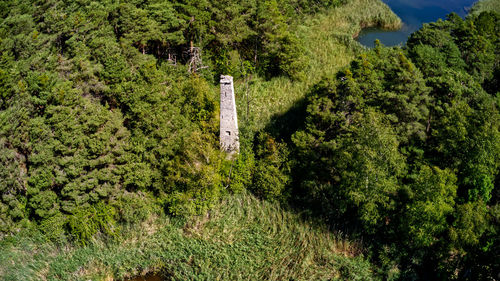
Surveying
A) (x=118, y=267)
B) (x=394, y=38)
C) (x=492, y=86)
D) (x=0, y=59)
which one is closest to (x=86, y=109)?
(x=118, y=267)

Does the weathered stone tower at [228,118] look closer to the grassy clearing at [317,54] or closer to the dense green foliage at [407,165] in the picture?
the grassy clearing at [317,54]

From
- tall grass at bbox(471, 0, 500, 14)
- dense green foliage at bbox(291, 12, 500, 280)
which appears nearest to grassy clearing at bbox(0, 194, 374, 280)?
dense green foliage at bbox(291, 12, 500, 280)

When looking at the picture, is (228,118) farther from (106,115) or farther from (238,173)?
(106,115)

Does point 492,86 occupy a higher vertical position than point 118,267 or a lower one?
higher

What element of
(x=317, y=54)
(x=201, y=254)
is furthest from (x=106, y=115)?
(x=317, y=54)

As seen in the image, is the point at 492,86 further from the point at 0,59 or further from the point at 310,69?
the point at 0,59

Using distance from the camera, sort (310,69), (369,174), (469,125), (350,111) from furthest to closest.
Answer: (310,69), (350,111), (469,125), (369,174)

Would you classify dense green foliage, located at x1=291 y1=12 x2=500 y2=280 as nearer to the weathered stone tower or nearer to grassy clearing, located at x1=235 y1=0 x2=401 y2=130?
the weathered stone tower
